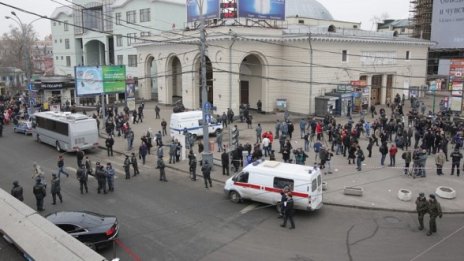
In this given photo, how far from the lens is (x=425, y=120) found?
92.4ft

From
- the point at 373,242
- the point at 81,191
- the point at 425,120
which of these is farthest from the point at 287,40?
the point at 373,242

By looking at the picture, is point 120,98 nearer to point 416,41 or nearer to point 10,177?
point 10,177

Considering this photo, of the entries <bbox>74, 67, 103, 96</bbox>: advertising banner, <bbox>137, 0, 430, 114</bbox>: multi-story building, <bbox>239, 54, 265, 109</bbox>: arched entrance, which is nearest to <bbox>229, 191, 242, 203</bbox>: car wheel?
<bbox>137, 0, 430, 114</bbox>: multi-story building

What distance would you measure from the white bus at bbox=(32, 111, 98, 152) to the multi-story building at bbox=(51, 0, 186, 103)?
21.5m

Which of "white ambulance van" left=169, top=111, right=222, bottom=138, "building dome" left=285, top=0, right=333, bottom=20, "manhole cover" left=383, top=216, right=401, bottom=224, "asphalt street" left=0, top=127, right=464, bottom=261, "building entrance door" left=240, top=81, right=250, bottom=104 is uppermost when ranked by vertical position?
"building dome" left=285, top=0, right=333, bottom=20

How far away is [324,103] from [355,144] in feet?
56.2

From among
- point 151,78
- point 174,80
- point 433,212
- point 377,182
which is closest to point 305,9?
point 174,80

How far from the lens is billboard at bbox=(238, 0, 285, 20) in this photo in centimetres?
3878

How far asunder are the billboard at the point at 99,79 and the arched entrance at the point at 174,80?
11.0 metres

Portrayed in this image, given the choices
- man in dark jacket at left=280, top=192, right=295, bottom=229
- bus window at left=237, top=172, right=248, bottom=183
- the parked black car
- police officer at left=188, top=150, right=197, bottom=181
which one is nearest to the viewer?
the parked black car

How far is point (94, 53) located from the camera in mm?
74188

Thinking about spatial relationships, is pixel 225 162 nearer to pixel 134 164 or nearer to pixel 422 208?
pixel 134 164

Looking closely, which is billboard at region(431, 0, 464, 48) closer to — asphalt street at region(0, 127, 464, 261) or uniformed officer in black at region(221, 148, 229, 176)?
uniformed officer in black at region(221, 148, 229, 176)

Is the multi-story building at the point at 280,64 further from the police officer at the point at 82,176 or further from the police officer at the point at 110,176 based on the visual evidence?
the police officer at the point at 82,176
